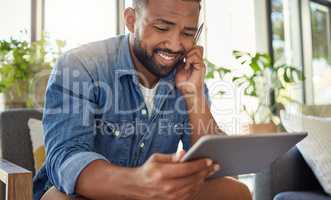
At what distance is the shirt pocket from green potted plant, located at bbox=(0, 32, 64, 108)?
34.6 inches

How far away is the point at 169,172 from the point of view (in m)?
0.77

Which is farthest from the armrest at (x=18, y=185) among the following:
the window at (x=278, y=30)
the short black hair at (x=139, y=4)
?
the window at (x=278, y=30)

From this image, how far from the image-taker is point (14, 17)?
2533 mm

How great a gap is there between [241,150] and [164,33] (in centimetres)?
52

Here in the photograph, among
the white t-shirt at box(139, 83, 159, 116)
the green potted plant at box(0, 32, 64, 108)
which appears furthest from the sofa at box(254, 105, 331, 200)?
the green potted plant at box(0, 32, 64, 108)

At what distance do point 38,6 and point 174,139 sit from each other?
5.81ft

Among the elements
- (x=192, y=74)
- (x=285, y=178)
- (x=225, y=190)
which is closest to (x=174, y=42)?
(x=192, y=74)

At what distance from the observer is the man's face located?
1177mm

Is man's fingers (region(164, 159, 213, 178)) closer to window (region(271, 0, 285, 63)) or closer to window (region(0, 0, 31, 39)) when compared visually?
window (region(0, 0, 31, 39))

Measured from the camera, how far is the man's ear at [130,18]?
127cm

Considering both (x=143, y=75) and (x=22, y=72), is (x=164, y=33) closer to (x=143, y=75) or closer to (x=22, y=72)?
(x=143, y=75)

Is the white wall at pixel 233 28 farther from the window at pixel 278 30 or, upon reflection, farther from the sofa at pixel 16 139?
the sofa at pixel 16 139

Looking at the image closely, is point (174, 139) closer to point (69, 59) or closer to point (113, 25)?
point (69, 59)

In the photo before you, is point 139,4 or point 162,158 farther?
point 139,4
